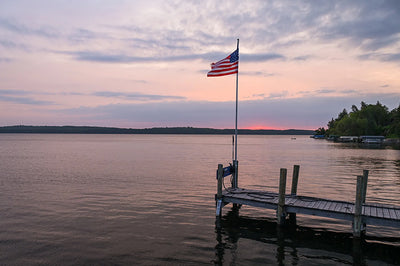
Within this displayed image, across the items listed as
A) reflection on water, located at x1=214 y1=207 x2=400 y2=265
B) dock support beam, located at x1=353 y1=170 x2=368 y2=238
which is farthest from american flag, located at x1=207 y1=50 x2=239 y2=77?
dock support beam, located at x1=353 y1=170 x2=368 y2=238

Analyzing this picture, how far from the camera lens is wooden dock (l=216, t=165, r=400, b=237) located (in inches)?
493

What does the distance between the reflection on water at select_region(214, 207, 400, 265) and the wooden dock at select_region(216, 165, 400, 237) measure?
66 cm

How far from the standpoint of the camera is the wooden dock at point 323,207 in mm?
12516

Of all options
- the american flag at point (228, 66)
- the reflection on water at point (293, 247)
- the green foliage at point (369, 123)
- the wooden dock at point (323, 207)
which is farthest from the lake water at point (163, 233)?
the green foliage at point (369, 123)

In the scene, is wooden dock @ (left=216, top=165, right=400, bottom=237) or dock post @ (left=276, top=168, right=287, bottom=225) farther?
dock post @ (left=276, top=168, right=287, bottom=225)

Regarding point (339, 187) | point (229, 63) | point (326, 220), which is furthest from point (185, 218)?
point (339, 187)

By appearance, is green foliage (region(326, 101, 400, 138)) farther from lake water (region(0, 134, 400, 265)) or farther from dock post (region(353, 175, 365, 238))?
dock post (region(353, 175, 365, 238))

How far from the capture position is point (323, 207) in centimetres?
1363

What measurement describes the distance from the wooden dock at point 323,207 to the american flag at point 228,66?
220 inches

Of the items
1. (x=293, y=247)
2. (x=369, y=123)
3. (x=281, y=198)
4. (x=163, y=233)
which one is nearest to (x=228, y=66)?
(x=281, y=198)

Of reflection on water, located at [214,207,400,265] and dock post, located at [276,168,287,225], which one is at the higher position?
dock post, located at [276,168,287,225]

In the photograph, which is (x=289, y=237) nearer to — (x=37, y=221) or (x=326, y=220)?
(x=326, y=220)

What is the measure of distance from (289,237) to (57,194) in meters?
16.2

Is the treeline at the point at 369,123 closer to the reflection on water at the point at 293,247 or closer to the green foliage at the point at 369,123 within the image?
the green foliage at the point at 369,123
